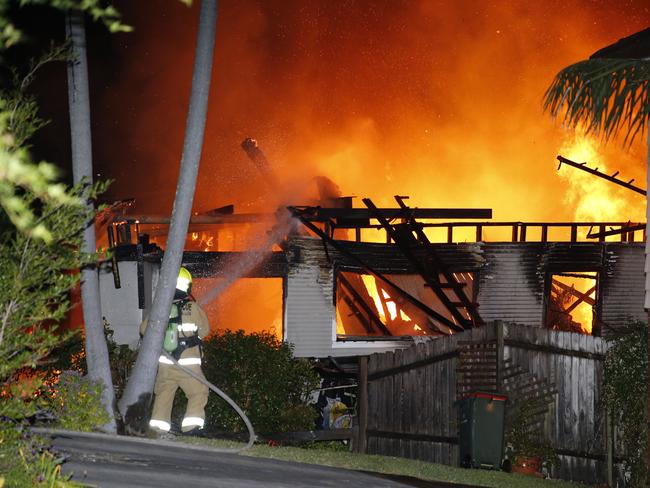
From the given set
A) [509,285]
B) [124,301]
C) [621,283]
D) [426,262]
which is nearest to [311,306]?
[426,262]

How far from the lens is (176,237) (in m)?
9.34

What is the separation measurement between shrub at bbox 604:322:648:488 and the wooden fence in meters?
0.25

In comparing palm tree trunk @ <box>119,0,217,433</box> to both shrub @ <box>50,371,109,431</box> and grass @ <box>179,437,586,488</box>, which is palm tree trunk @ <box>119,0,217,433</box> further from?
grass @ <box>179,437,586,488</box>

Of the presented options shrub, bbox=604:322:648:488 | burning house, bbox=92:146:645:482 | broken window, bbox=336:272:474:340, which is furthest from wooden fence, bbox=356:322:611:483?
broken window, bbox=336:272:474:340

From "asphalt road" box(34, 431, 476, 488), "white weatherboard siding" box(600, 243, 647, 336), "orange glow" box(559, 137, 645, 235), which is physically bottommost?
"asphalt road" box(34, 431, 476, 488)

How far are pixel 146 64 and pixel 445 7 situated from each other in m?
11.0

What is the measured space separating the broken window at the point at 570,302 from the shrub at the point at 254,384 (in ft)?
25.0

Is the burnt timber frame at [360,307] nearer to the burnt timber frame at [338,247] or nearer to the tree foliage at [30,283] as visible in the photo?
the burnt timber frame at [338,247]

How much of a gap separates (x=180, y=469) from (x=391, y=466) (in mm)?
3428

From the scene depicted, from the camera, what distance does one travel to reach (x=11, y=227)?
236 inches

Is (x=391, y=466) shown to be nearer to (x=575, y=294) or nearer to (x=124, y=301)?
(x=124, y=301)

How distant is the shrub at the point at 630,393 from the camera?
1075 centimetres

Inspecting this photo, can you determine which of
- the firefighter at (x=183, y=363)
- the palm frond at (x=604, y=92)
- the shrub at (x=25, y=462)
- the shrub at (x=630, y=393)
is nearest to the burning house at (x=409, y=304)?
the shrub at (x=630, y=393)

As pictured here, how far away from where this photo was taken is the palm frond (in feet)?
27.5
